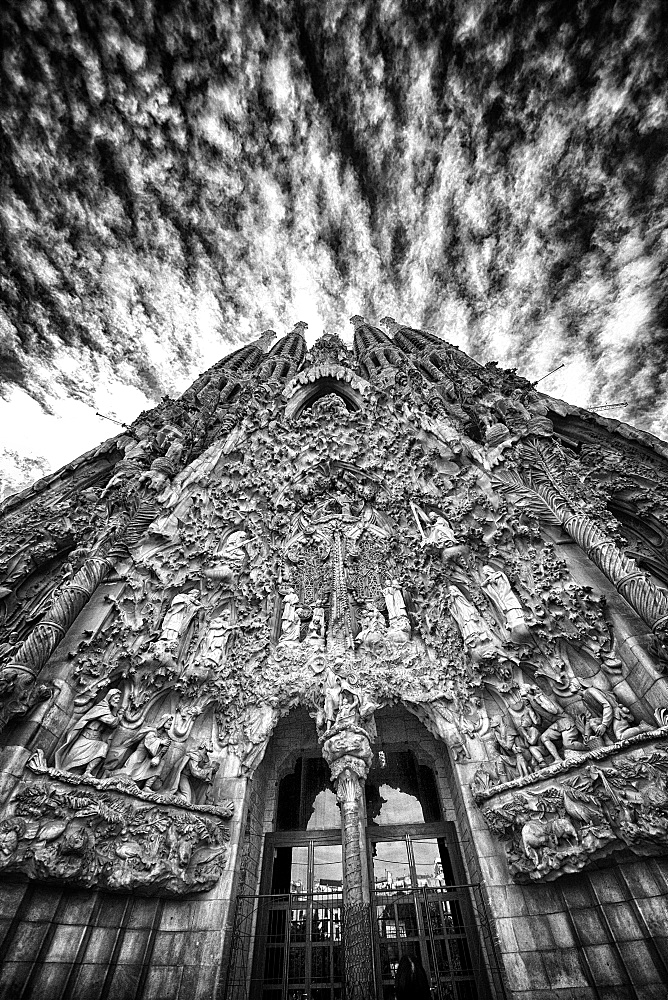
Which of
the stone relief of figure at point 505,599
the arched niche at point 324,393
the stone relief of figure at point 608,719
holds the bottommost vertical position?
the stone relief of figure at point 608,719

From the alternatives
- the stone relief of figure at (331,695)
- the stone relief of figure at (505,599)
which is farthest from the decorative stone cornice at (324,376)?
the stone relief of figure at (331,695)

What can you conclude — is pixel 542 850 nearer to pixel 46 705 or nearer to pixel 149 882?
pixel 149 882

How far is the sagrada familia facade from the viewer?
439 centimetres

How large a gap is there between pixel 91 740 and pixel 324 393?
10563 millimetres

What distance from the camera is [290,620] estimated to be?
7660mm

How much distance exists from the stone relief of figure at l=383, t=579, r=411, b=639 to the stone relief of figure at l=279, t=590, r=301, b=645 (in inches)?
62.2

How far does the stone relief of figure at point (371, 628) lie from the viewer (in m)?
6.97

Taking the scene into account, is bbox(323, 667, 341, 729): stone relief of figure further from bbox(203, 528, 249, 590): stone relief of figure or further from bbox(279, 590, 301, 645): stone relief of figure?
bbox(203, 528, 249, 590): stone relief of figure

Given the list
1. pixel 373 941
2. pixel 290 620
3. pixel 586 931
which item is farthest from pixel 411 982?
pixel 290 620

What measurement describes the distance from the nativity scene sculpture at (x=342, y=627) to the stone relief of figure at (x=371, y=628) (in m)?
0.04

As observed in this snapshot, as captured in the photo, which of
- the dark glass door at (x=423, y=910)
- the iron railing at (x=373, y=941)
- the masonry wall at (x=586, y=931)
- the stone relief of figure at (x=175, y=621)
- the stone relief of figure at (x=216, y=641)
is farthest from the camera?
the stone relief of figure at (x=216, y=641)

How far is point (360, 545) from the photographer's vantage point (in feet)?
28.9

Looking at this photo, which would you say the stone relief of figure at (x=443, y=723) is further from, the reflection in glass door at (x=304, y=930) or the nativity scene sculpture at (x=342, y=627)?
the reflection in glass door at (x=304, y=930)

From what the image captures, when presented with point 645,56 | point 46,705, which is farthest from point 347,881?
point 645,56
